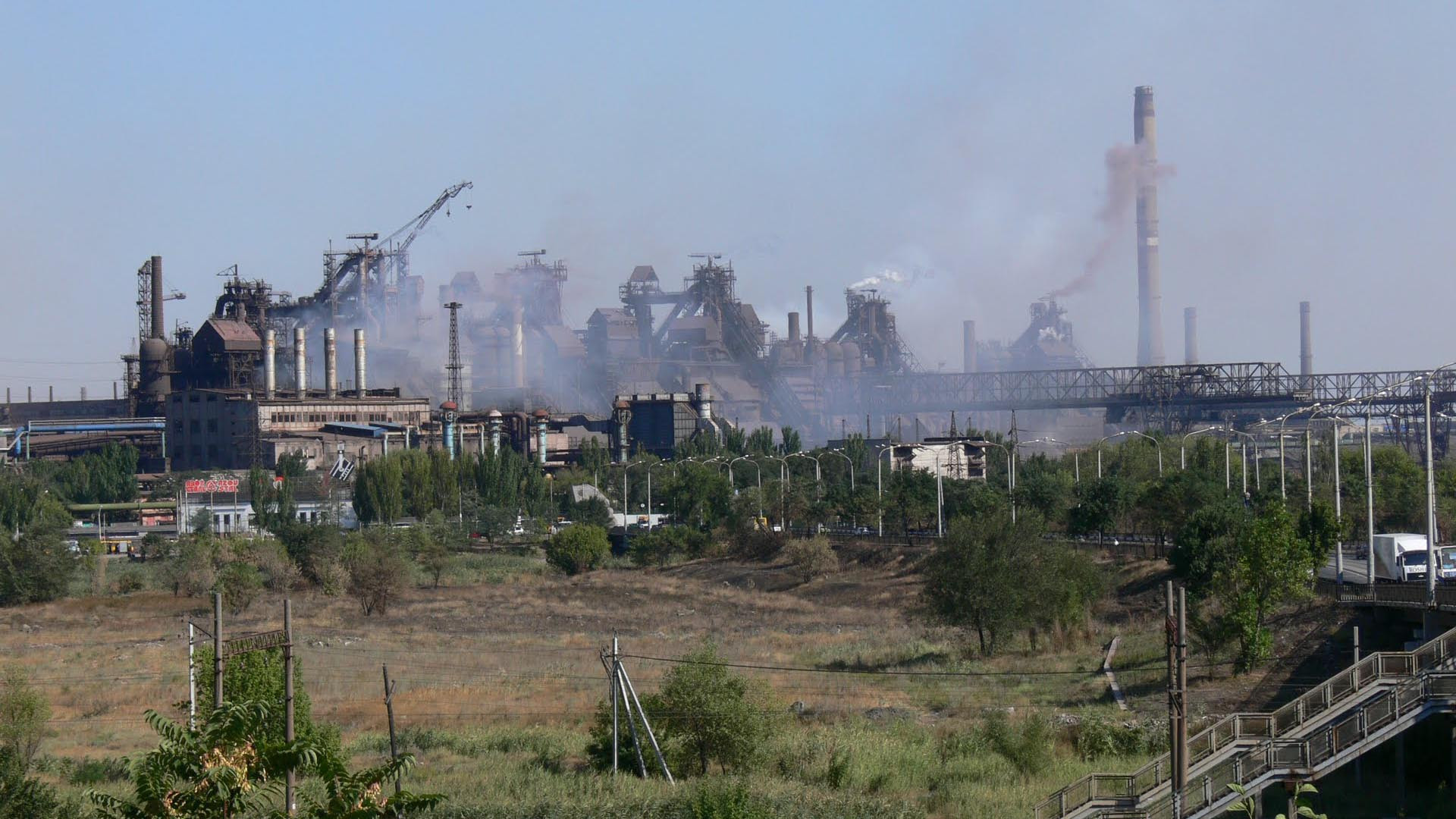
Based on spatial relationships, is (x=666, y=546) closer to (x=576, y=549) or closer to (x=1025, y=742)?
(x=576, y=549)

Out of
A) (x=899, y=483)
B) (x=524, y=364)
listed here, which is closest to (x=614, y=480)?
(x=899, y=483)

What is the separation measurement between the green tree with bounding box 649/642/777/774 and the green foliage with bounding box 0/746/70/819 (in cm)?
1006

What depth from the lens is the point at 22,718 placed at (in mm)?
26078

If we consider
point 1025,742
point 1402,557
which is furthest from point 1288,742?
point 1402,557

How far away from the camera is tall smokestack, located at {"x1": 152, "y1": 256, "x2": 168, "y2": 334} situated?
395ft

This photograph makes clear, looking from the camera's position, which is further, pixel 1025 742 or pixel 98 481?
pixel 98 481

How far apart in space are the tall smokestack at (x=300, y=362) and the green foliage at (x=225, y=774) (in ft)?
344

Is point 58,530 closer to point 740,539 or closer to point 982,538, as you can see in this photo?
point 740,539

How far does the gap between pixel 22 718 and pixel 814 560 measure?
38.7 meters

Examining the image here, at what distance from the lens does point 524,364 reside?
15075 centimetres

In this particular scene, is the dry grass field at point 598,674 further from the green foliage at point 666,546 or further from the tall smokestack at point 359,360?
the tall smokestack at point 359,360

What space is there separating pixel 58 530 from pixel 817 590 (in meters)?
30.6

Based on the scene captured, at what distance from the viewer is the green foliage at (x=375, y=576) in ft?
174

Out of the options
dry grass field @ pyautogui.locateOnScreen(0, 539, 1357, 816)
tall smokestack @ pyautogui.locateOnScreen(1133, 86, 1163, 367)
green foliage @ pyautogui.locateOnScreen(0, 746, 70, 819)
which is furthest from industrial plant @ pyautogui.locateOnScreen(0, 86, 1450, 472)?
green foliage @ pyautogui.locateOnScreen(0, 746, 70, 819)
